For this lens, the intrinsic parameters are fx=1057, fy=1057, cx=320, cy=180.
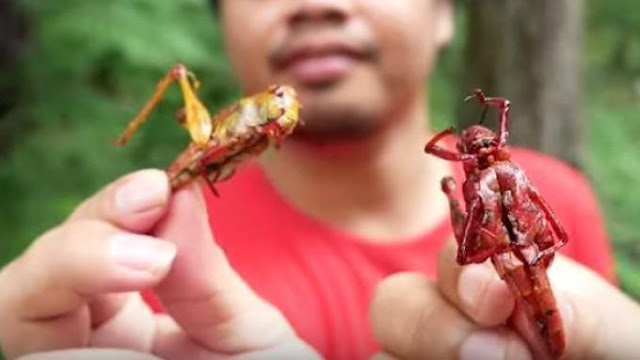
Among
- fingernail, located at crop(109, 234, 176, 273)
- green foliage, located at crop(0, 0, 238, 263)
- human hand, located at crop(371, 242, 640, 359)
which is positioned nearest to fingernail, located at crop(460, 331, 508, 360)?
human hand, located at crop(371, 242, 640, 359)

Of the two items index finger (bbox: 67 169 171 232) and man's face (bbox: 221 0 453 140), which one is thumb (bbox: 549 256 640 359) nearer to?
index finger (bbox: 67 169 171 232)

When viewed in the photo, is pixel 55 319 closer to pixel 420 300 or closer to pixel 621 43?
pixel 420 300

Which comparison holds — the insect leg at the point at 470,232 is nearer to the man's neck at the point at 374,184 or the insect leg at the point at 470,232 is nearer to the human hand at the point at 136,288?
the human hand at the point at 136,288

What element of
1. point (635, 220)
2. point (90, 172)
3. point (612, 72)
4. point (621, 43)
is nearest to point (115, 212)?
point (90, 172)

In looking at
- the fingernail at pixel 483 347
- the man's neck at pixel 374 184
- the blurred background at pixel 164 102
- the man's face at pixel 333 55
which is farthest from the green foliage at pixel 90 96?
the fingernail at pixel 483 347

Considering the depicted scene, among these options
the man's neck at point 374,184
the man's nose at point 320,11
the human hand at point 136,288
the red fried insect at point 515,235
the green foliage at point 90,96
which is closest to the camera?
the red fried insect at point 515,235

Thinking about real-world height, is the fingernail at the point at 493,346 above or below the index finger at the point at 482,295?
below

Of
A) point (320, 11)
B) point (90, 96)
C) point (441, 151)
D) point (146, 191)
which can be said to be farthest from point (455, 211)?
point (90, 96)
